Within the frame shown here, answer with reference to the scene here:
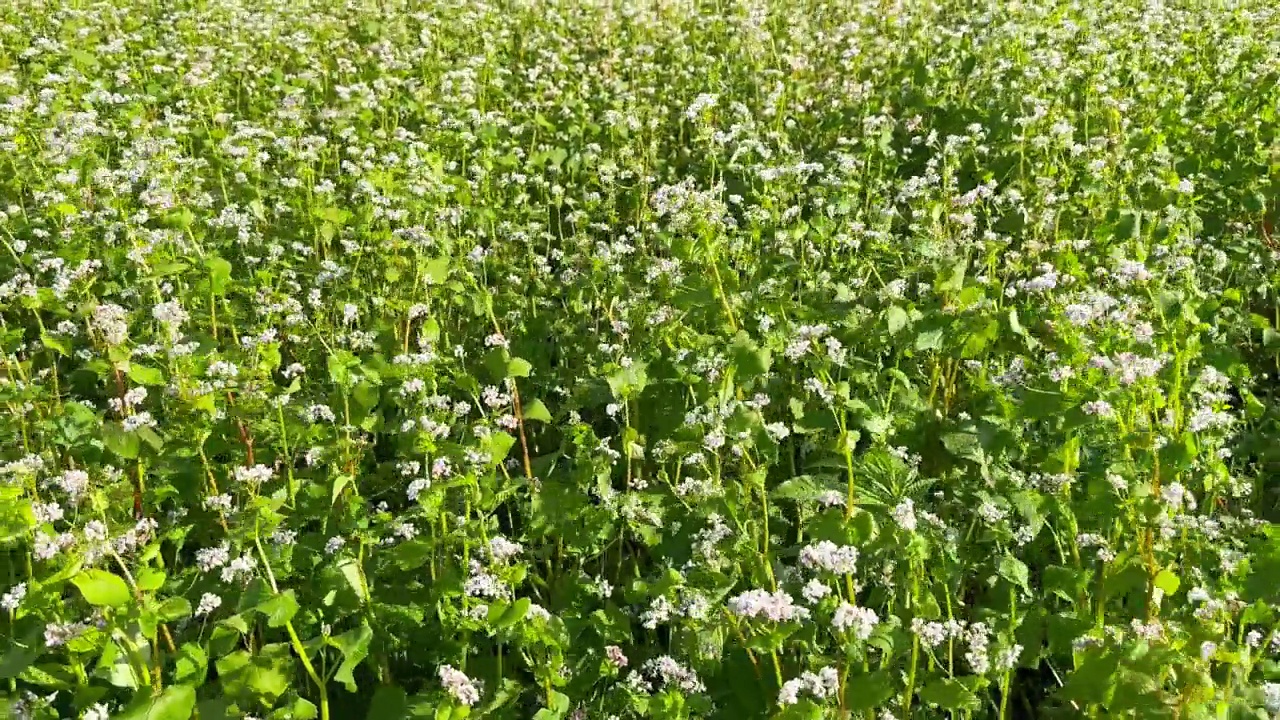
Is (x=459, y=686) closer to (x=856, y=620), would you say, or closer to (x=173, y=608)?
(x=173, y=608)

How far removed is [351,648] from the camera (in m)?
2.68

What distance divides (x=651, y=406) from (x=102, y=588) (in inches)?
83.4

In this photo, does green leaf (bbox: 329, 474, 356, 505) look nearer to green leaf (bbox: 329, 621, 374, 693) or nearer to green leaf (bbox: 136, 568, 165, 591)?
green leaf (bbox: 329, 621, 374, 693)

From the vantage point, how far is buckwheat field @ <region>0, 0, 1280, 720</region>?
104 inches

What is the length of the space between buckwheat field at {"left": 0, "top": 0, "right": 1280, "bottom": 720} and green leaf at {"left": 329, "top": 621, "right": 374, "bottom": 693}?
2 centimetres

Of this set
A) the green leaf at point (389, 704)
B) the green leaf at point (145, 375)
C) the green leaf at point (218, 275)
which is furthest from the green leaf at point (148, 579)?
the green leaf at point (218, 275)

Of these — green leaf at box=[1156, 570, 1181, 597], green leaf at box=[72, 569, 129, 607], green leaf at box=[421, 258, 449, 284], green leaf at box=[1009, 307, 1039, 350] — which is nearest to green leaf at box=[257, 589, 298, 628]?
green leaf at box=[72, 569, 129, 607]

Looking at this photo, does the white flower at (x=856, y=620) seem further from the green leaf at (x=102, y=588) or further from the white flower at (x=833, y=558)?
the green leaf at (x=102, y=588)

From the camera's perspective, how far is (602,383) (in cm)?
405

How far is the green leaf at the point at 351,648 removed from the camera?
8.79ft

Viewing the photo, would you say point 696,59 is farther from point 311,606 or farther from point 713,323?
point 311,606

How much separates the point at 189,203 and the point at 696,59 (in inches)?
157

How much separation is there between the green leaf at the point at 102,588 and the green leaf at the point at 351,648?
19.6 inches

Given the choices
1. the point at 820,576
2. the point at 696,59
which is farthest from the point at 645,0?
the point at 820,576
